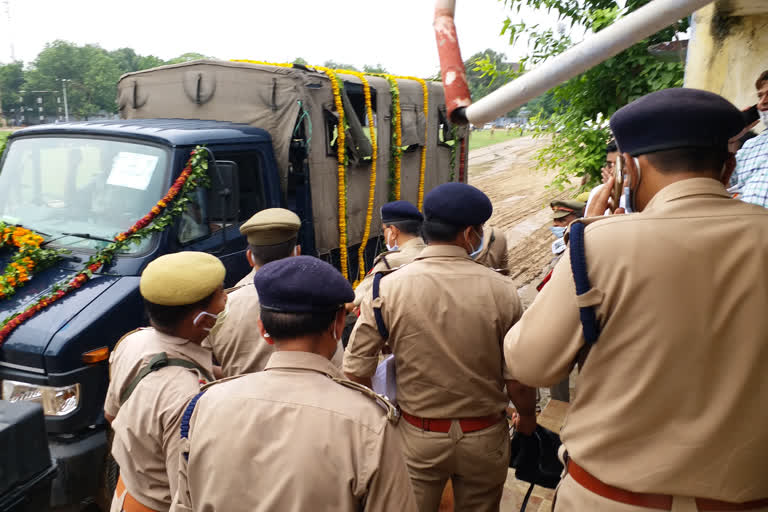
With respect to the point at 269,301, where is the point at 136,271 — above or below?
below

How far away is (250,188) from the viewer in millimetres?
4711

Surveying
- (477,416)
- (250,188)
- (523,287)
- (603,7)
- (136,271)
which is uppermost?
(603,7)

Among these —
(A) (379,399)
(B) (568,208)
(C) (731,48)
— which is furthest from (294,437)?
(C) (731,48)

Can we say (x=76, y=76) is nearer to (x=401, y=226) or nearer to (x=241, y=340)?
(x=401, y=226)

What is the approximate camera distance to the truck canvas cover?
4.96m

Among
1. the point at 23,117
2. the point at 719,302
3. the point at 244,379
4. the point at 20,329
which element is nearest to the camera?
the point at 719,302

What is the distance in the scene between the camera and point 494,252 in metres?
4.31

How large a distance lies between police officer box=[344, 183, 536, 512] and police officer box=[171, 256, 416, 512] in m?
0.89

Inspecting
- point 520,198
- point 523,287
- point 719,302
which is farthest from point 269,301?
point 520,198

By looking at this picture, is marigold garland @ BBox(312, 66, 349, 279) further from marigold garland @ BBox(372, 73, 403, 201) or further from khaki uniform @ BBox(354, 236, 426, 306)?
khaki uniform @ BBox(354, 236, 426, 306)

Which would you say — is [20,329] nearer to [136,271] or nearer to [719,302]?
[136,271]

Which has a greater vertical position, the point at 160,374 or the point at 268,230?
the point at 268,230

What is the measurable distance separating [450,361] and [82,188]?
3008 mm

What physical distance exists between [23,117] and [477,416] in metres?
78.6
